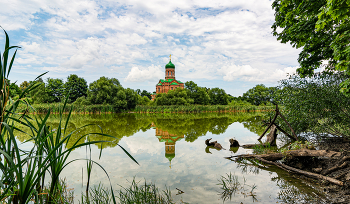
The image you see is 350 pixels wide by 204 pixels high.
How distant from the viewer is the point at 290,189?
403cm

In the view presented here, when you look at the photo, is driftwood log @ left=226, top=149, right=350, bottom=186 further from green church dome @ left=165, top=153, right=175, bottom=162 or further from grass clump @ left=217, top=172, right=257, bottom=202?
green church dome @ left=165, top=153, right=175, bottom=162

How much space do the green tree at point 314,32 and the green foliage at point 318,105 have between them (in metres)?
0.74

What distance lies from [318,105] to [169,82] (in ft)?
171

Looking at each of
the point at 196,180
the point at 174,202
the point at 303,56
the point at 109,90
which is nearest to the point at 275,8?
the point at 303,56

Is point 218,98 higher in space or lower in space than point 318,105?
higher

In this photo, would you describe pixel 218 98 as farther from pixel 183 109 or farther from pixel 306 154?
pixel 306 154

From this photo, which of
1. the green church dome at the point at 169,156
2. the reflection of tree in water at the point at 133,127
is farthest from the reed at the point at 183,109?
the green church dome at the point at 169,156

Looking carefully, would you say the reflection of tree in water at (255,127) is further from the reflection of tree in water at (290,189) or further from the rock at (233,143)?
the reflection of tree in water at (290,189)

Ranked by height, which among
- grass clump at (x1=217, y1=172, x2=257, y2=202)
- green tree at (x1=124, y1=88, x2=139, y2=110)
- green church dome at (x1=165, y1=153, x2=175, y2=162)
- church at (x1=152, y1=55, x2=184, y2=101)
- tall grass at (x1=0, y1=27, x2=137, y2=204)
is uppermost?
church at (x1=152, y1=55, x2=184, y2=101)

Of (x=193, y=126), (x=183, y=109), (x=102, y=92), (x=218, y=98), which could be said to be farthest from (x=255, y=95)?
(x=193, y=126)

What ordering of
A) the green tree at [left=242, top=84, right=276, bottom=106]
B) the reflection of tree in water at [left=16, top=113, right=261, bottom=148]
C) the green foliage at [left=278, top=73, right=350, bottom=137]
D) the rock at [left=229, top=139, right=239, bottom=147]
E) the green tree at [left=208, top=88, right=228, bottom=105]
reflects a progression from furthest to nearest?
the green tree at [left=242, top=84, right=276, bottom=106], the green tree at [left=208, top=88, right=228, bottom=105], the reflection of tree in water at [left=16, top=113, right=261, bottom=148], the rock at [left=229, top=139, right=239, bottom=147], the green foliage at [left=278, top=73, right=350, bottom=137]

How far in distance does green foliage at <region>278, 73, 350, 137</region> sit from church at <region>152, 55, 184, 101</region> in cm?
4971

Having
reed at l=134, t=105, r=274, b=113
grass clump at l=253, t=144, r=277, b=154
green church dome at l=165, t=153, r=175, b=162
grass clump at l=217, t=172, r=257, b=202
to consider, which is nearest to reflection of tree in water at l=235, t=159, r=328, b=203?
Answer: grass clump at l=217, t=172, r=257, b=202

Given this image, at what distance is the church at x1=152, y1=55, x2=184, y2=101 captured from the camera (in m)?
57.7
